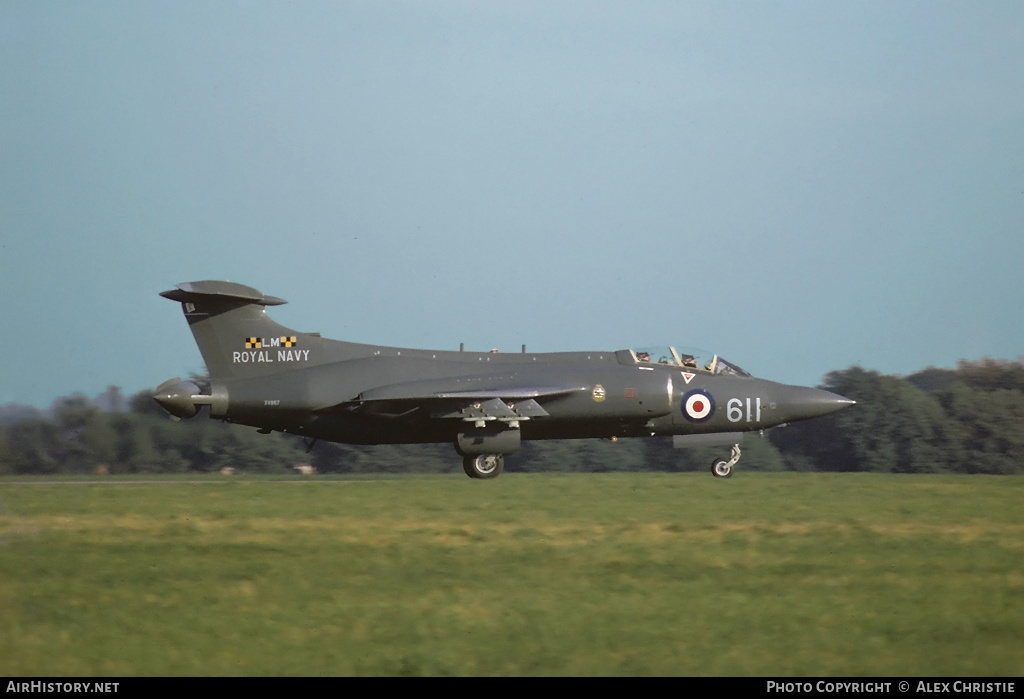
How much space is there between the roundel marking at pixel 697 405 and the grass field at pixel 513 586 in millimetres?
5650

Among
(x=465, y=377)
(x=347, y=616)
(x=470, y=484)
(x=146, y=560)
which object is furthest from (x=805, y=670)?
(x=465, y=377)

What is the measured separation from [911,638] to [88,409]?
71.9 ft

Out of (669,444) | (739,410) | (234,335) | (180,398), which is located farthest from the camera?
(669,444)

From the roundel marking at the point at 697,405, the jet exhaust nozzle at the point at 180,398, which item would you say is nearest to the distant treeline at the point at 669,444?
the jet exhaust nozzle at the point at 180,398

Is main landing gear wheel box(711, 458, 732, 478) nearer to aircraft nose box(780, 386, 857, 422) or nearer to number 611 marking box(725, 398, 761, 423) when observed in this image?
number 611 marking box(725, 398, 761, 423)

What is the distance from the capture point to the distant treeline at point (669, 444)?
89.5 ft

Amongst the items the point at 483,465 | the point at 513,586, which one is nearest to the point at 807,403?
the point at 483,465

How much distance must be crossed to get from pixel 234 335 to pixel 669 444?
17997 mm

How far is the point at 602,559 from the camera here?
1183 centimetres

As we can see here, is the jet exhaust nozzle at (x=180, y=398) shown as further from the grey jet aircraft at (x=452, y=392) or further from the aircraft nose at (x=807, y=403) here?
the aircraft nose at (x=807, y=403)

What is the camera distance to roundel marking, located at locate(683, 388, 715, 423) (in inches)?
909

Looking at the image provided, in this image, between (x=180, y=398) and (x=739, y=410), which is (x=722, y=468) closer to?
(x=739, y=410)

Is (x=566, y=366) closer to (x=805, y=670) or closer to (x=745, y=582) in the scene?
(x=745, y=582)

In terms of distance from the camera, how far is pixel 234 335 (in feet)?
73.8
